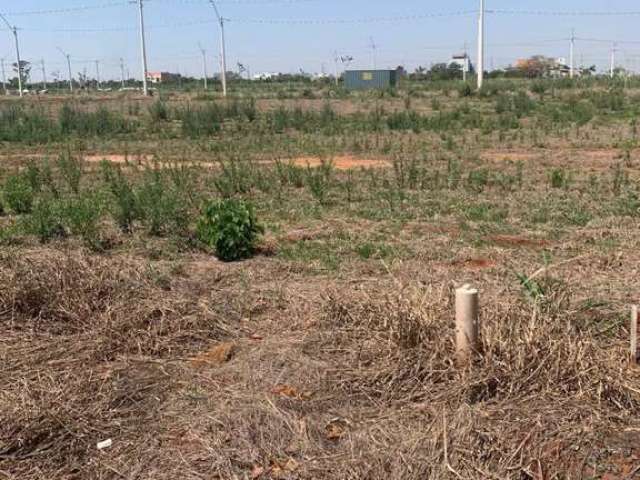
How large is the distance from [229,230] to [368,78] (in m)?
46.3

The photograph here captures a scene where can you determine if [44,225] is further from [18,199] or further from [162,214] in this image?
[18,199]

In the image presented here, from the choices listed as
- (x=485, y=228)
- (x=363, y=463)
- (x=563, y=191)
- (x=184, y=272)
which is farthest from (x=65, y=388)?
(x=563, y=191)

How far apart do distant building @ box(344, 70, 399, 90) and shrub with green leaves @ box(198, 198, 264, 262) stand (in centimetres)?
4364

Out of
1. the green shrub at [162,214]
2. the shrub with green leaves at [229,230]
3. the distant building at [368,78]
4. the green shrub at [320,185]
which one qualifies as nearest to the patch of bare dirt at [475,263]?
the shrub with green leaves at [229,230]

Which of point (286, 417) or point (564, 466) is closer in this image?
point (564, 466)

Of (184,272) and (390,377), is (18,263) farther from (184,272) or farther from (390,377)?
(390,377)

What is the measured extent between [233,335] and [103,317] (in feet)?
2.54

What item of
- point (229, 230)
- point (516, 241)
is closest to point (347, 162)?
point (516, 241)

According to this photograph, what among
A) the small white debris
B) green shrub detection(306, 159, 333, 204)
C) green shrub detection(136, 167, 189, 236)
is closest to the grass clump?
green shrub detection(136, 167, 189, 236)

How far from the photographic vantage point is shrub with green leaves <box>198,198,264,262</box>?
630 centimetres

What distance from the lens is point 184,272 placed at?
5.76 m

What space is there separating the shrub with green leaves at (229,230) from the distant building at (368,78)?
43.6 meters

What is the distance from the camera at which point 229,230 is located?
6297 mm

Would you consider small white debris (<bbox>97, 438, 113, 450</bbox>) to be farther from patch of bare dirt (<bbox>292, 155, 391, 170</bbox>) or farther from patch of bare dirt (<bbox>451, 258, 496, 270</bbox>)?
patch of bare dirt (<bbox>292, 155, 391, 170</bbox>)
